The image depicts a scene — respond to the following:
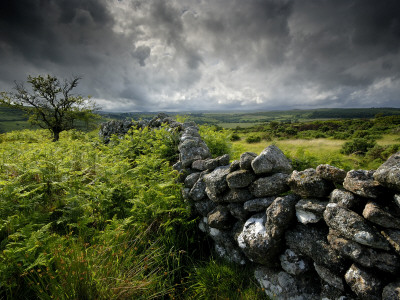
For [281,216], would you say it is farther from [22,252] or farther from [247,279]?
[22,252]

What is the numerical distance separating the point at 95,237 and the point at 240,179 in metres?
3.24

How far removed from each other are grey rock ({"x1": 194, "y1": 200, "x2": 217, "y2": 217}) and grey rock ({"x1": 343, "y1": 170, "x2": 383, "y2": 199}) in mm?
2792

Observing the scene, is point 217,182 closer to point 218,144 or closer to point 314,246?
point 314,246

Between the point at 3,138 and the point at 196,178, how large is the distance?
31844mm

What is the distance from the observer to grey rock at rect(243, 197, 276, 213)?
3.39 m

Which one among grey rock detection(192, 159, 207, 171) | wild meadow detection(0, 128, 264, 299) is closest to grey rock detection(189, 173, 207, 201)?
wild meadow detection(0, 128, 264, 299)

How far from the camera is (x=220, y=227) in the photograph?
3.99 meters

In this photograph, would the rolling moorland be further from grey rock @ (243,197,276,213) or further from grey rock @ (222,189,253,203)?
grey rock @ (243,197,276,213)

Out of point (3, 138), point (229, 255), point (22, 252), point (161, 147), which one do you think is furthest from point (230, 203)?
point (3, 138)

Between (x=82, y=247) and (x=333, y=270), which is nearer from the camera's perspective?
(x=333, y=270)

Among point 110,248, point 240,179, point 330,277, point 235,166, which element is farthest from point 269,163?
point 110,248

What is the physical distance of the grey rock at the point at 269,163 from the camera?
346 cm

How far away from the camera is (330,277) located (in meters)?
2.61

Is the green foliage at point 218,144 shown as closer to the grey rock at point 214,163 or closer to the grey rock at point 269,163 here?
the grey rock at point 214,163
